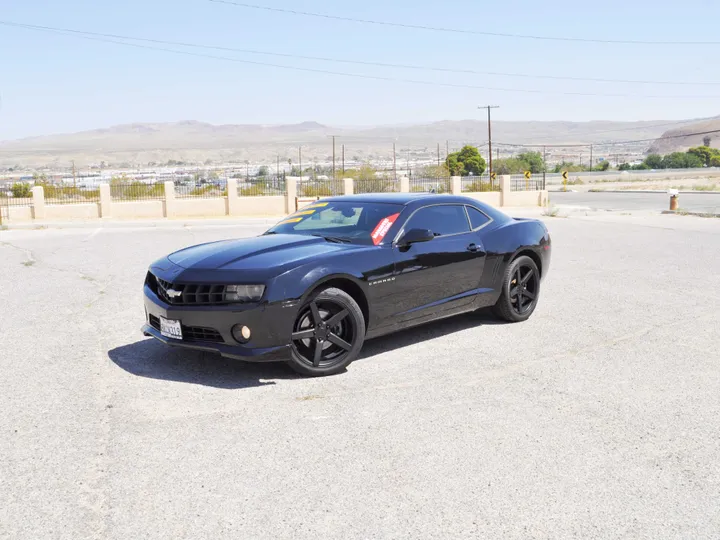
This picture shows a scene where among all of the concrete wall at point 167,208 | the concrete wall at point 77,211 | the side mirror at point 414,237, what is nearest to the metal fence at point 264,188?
the concrete wall at point 167,208

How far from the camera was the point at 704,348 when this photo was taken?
7.30 m

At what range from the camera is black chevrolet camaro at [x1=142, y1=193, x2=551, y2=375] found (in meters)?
6.10

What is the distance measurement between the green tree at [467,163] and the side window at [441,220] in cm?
8354

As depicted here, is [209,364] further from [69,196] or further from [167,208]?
[69,196]

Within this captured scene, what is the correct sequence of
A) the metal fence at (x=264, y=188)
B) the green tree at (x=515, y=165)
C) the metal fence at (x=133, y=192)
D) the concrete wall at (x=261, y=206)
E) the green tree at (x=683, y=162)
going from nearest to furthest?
the concrete wall at (x=261, y=206) < the metal fence at (x=133, y=192) < the metal fence at (x=264, y=188) < the green tree at (x=515, y=165) < the green tree at (x=683, y=162)

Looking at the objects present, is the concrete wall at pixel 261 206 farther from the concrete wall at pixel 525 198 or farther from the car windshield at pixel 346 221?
the car windshield at pixel 346 221

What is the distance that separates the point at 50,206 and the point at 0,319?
82.4ft

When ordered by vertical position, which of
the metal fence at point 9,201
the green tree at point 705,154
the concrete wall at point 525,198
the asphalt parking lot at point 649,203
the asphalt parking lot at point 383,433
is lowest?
the asphalt parking lot at point 649,203

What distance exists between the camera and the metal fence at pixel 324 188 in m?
38.4

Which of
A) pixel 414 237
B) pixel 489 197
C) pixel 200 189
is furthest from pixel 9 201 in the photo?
pixel 414 237

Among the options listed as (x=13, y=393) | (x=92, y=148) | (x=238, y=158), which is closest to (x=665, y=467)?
(x=13, y=393)

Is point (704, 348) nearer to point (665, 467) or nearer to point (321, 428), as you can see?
point (665, 467)

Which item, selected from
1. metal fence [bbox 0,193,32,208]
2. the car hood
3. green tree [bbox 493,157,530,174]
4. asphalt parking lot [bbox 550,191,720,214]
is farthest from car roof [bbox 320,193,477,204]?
green tree [bbox 493,157,530,174]

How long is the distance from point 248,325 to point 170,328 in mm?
801
